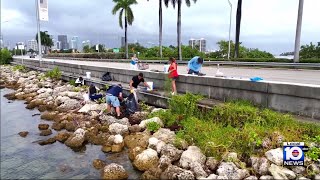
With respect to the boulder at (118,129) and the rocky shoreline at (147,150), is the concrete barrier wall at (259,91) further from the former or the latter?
the boulder at (118,129)

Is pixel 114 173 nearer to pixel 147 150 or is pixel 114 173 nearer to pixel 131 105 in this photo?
pixel 147 150

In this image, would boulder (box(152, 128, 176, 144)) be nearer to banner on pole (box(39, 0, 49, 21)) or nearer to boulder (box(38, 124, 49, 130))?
boulder (box(38, 124, 49, 130))

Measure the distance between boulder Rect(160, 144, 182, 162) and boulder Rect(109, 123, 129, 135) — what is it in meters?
2.44

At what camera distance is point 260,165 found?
6.64 metres

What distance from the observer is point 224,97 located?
1034cm

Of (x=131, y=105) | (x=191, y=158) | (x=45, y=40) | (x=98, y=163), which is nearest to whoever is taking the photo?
(x=191, y=158)

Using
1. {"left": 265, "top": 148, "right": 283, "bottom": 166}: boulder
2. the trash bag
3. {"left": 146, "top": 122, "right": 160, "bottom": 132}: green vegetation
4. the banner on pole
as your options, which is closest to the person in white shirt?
the trash bag

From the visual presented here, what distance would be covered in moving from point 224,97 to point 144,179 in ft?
14.9

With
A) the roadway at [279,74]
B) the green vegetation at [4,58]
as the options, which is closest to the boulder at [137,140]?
the roadway at [279,74]

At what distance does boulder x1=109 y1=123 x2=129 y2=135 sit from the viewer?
1014 cm

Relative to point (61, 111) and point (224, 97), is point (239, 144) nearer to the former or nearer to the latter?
point (224, 97)

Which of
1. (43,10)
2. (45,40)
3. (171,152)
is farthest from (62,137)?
(45,40)

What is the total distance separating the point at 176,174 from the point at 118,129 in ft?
12.9

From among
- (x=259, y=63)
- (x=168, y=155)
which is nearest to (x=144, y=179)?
(x=168, y=155)
